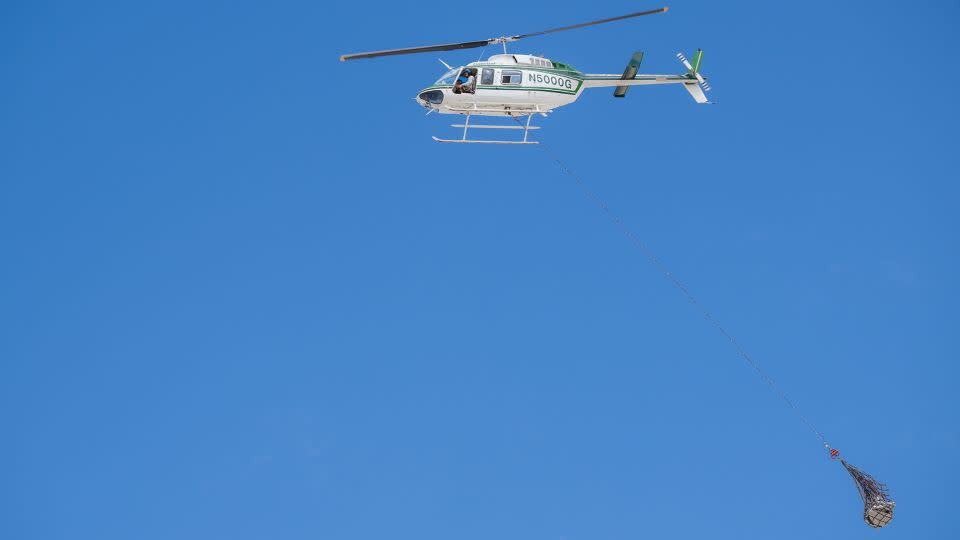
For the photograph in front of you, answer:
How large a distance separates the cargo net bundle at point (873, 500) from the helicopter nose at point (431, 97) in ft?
48.2

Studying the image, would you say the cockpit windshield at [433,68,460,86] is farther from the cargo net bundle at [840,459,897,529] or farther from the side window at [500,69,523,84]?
the cargo net bundle at [840,459,897,529]

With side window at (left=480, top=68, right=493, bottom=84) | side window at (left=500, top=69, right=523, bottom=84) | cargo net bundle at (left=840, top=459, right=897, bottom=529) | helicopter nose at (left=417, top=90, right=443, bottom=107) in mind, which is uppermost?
helicopter nose at (left=417, top=90, right=443, bottom=107)

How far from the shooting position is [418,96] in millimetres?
32438

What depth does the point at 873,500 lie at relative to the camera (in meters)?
27.0

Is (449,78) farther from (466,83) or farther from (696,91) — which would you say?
(696,91)

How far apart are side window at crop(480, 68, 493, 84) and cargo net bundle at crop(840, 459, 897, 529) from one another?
14.1 metres

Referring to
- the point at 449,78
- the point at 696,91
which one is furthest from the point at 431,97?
the point at 696,91

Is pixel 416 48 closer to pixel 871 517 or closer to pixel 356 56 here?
pixel 356 56

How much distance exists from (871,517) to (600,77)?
50.5ft

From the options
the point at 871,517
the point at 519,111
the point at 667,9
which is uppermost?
the point at 519,111

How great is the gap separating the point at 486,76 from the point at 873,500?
1542 cm

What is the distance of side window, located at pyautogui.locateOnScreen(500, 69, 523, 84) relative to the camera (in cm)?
3212

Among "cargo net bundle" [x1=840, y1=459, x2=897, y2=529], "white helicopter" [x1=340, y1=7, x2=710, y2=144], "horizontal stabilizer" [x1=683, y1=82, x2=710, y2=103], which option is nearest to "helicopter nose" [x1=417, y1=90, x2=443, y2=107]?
"white helicopter" [x1=340, y1=7, x2=710, y2=144]

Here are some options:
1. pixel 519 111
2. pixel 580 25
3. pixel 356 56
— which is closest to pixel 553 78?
pixel 519 111
